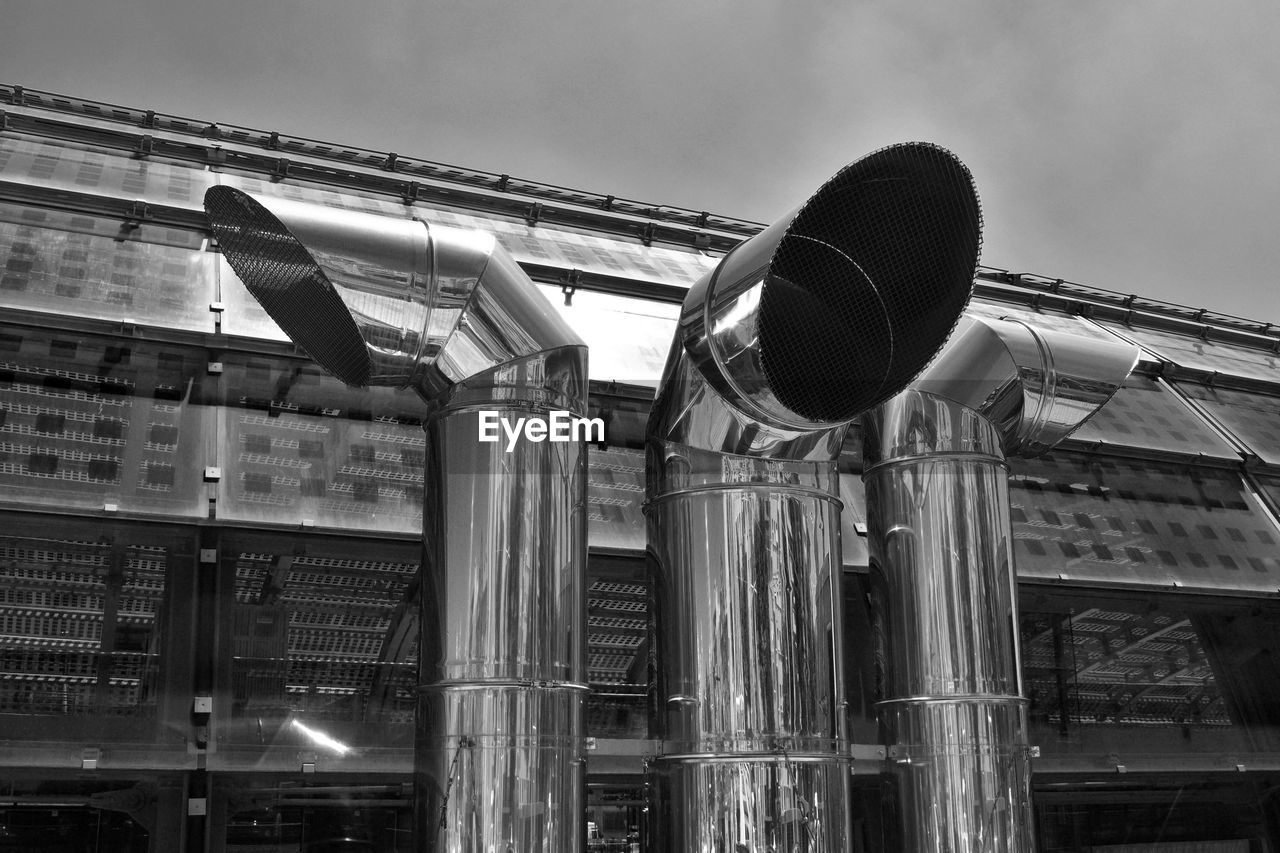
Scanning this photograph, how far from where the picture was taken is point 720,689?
5.33 metres

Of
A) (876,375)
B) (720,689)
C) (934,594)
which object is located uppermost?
(876,375)

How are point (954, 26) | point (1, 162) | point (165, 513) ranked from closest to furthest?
point (165, 513), point (1, 162), point (954, 26)

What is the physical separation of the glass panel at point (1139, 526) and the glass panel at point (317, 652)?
13.6ft

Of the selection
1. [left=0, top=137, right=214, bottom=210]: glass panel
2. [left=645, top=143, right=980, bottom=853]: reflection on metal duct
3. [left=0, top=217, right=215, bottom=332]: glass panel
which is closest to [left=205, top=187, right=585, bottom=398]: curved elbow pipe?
[left=645, top=143, right=980, bottom=853]: reflection on metal duct

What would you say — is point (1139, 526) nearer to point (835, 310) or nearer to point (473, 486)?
point (835, 310)

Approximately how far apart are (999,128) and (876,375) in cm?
483

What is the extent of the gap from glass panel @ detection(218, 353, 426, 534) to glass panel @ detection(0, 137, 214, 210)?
5.46 ft

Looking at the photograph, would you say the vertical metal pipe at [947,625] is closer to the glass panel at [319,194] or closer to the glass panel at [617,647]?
the glass panel at [617,647]

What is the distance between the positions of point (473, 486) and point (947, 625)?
262 cm

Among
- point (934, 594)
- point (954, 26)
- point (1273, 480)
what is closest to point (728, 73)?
point (954, 26)

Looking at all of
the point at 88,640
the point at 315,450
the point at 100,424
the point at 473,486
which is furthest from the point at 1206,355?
the point at 88,640

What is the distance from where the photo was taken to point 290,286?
550 centimetres

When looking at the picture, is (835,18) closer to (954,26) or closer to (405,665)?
(954,26)

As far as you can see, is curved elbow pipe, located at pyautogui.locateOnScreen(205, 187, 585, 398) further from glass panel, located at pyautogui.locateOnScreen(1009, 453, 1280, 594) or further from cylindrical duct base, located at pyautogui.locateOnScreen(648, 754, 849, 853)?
glass panel, located at pyautogui.locateOnScreen(1009, 453, 1280, 594)
